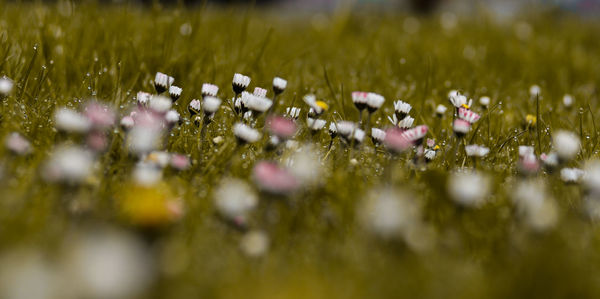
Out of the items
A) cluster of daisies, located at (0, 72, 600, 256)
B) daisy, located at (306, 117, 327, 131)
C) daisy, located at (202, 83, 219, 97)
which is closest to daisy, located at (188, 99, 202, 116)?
cluster of daisies, located at (0, 72, 600, 256)

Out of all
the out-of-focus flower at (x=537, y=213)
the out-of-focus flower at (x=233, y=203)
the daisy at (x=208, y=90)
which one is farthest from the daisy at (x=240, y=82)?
the out-of-focus flower at (x=537, y=213)

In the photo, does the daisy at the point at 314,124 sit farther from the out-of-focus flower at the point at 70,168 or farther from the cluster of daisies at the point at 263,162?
the out-of-focus flower at the point at 70,168

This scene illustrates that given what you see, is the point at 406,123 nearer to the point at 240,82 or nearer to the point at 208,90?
the point at 240,82

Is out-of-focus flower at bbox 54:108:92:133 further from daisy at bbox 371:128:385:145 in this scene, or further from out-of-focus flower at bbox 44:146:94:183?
daisy at bbox 371:128:385:145

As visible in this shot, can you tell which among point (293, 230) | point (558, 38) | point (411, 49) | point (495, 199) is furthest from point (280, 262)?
point (558, 38)

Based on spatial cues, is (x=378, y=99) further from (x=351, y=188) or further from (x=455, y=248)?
(x=455, y=248)
